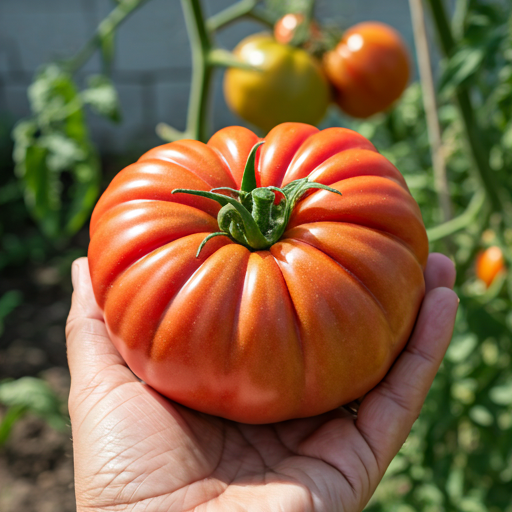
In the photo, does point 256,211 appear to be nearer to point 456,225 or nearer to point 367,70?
point 456,225

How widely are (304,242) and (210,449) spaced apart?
454 mm

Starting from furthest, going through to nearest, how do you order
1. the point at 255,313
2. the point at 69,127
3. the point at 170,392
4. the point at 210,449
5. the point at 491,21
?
the point at 69,127
the point at 491,21
the point at 210,449
the point at 170,392
the point at 255,313

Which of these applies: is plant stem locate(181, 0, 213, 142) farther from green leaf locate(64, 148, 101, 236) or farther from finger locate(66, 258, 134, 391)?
finger locate(66, 258, 134, 391)

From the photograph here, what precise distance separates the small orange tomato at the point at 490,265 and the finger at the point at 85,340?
134 cm

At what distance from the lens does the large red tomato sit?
854mm

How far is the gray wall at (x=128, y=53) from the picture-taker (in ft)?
12.7

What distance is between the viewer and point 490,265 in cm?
191

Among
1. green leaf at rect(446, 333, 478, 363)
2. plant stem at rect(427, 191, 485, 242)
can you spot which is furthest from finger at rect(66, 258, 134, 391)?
green leaf at rect(446, 333, 478, 363)

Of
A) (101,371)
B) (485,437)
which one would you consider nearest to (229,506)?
(101,371)

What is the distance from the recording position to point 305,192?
0.97 metres

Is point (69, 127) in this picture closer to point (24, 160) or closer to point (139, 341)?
point (24, 160)

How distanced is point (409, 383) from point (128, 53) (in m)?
3.58

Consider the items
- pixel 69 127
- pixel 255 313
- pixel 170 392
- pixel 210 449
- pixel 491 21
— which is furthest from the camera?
pixel 69 127

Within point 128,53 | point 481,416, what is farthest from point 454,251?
point 128,53
